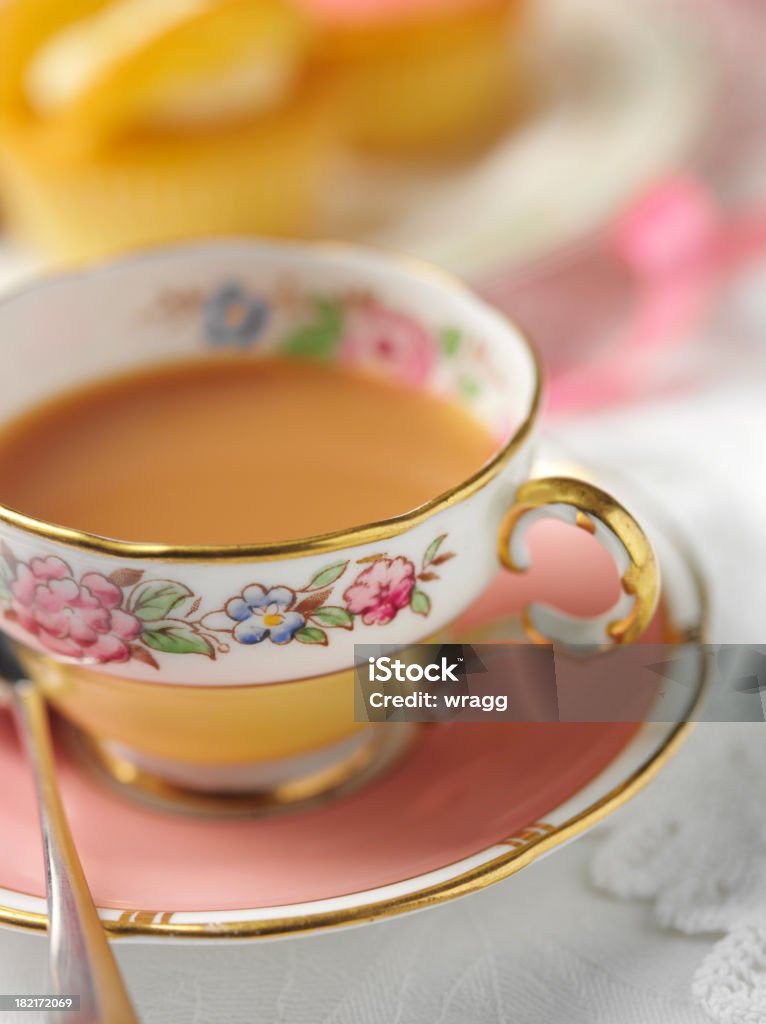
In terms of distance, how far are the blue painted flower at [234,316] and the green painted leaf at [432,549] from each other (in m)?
0.34

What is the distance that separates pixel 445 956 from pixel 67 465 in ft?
1.41

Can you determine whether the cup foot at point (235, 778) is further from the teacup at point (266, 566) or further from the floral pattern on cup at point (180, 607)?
the floral pattern on cup at point (180, 607)

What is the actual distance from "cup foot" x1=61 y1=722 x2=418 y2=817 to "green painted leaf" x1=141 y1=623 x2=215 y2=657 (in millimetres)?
123

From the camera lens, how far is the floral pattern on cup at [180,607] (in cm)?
68

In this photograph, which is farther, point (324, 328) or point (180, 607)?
point (324, 328)

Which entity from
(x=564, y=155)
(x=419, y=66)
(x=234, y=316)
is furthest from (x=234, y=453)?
(x=419, y=66)

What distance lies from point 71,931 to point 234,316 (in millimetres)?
514

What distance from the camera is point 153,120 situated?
1.45 m

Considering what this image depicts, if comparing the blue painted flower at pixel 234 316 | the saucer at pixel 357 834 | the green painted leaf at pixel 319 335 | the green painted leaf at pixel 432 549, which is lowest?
the saucer at pixel 357 834

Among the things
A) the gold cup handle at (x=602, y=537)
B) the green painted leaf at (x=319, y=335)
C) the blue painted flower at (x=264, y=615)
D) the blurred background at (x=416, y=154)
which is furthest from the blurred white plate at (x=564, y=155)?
the blue painted flower at (x=264, y=615)

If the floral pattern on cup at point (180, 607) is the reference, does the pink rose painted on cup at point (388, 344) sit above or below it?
above

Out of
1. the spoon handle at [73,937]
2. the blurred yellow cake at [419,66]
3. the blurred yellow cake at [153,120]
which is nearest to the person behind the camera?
the spoon handle at [73,937]

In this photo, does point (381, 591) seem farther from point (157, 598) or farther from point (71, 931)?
point (71, 931)

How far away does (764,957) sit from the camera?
0.72m
